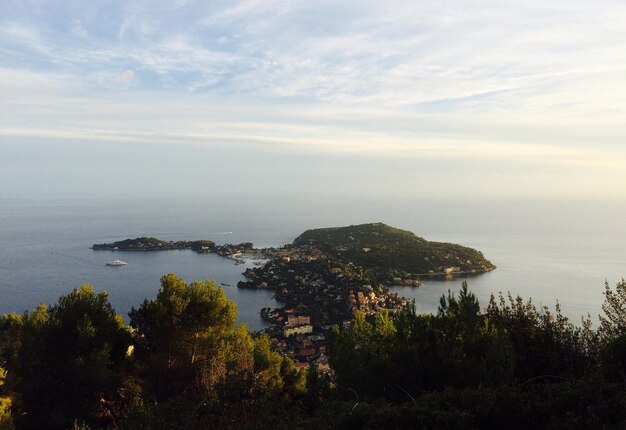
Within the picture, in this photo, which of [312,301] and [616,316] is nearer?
[616,316]

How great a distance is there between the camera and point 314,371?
7570mm

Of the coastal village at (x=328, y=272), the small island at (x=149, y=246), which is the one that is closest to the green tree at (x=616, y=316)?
the coastal village at (x=328, y=272)

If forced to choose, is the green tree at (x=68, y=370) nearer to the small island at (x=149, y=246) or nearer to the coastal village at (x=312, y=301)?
the coastal village at (x=312, y=301)

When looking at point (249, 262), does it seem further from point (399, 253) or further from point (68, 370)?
point (68, 370)

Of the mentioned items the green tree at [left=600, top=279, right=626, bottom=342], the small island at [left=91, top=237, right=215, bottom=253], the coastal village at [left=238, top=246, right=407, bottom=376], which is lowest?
the coastal village at [left=238, top=246, right=407, bottom=376]

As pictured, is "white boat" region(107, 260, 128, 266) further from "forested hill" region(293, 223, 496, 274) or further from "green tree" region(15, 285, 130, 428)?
"green tree" region(15, 285, 130, 428)

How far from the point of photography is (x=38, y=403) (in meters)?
6.98

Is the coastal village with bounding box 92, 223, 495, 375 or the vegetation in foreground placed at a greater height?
the vegetation in foreground

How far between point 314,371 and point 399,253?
30.5 metres

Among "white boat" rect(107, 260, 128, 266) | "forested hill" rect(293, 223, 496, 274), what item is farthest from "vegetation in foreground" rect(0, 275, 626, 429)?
"white boat" rect(107, 260, 128, 266)

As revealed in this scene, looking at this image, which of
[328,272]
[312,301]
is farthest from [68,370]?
[328,272]

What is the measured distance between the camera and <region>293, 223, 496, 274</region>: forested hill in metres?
34.9

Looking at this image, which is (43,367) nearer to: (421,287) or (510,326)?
(510,326)

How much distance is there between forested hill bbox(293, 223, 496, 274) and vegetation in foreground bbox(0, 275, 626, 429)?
2644cm
